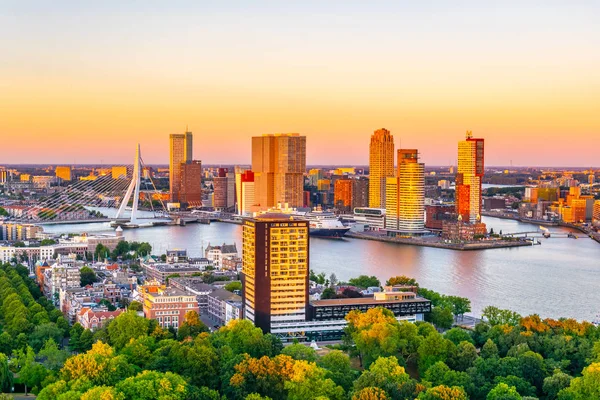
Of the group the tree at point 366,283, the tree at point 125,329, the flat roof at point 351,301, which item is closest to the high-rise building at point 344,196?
the tree at point 366,283

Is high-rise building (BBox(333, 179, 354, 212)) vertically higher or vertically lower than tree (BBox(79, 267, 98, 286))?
higher

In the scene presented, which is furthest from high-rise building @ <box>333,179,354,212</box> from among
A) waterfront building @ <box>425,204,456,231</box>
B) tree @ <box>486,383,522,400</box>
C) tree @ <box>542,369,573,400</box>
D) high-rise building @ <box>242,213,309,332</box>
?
tree @ <box>486,383,522,400</box>

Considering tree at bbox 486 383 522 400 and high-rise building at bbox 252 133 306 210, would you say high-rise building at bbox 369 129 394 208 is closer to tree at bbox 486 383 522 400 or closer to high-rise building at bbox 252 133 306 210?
high-rise building at bbox 252 133 306 210

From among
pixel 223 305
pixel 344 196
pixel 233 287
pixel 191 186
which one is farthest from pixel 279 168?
pixel 223 305

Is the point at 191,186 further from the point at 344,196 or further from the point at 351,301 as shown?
the point at 351,301

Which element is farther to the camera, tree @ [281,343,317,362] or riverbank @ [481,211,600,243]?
riverbank @ [481,211,600,243]

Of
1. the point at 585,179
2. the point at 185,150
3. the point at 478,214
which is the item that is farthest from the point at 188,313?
the point at 585,179
